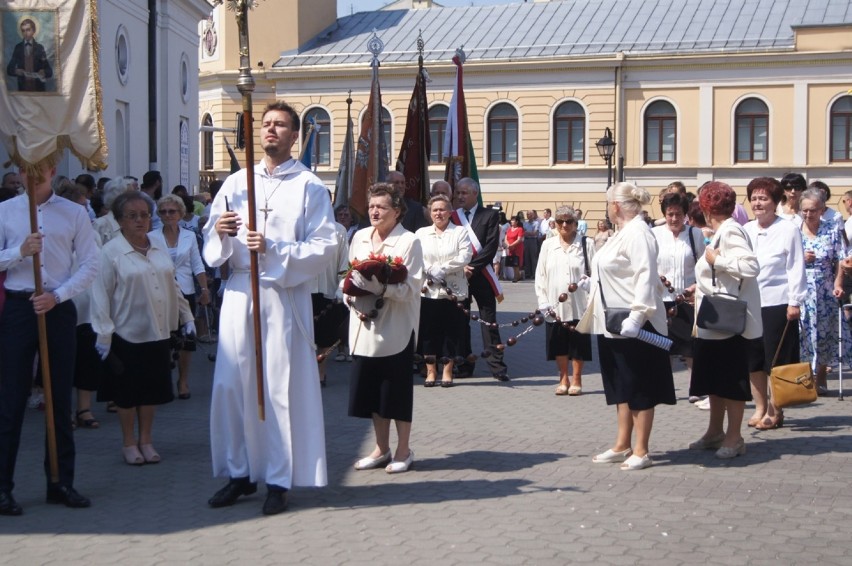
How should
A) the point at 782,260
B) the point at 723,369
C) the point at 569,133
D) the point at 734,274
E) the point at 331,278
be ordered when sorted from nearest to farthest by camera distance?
the point at 734,274 < the point at 723,369 < the point at 782,260 < the point at 331,278 < the point at 569,133

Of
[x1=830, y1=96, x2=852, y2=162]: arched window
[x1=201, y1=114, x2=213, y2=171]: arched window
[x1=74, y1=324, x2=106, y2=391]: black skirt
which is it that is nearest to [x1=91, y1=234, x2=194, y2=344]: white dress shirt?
[x1=74, y1=324, x2=106, y2=391]: black skirt

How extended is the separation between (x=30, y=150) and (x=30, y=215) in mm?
387

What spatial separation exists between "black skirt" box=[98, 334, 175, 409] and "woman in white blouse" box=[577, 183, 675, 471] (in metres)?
3.06

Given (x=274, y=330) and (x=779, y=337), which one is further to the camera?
(x=779, y=337)

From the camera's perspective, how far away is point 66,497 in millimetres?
7152

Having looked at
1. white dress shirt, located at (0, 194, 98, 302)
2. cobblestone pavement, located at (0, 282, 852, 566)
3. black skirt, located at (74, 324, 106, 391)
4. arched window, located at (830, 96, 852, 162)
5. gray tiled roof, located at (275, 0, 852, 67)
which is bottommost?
cobblestone pavement, located at (0, 282, 852, 566)

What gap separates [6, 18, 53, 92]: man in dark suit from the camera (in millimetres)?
7141

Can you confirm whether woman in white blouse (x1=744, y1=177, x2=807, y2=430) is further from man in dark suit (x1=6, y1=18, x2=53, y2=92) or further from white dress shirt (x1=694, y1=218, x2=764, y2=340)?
man in dark suit (x1=6, y1=18, x2=53, y2=92)

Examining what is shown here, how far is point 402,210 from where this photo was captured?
851cm

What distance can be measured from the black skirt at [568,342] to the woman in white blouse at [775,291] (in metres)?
2.21

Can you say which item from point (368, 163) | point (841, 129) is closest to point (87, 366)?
point (368, 163)

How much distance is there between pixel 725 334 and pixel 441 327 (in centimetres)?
418

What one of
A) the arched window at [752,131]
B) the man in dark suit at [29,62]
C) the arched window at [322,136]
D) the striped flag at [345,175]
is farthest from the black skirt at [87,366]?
the arched window at [322,136]

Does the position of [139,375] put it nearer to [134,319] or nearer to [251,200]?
[134,319]
